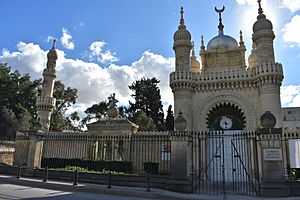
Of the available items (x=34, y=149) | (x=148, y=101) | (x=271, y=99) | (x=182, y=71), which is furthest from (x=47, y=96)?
(x=148, y=101)

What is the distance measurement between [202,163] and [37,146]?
33.2ft

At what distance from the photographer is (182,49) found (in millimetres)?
19281

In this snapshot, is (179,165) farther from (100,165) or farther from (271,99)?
(271,99)

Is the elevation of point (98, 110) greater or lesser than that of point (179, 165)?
greater

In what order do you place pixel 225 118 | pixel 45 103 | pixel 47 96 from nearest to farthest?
pixel 225 118, pixel 45 103, pixel 47 96

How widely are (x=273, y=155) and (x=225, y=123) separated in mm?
8513

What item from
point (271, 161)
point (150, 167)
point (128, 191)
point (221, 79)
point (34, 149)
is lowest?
point (128, 191)

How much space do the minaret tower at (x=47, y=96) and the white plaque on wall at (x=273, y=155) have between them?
1751 centimetres

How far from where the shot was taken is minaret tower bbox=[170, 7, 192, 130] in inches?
717

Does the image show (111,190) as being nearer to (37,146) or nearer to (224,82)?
(37,146)

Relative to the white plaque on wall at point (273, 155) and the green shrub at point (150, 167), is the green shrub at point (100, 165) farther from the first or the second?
the white plaque on wall at point (273, 155)

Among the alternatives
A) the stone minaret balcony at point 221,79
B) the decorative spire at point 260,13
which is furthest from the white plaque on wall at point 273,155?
the decorative spire at point 260,13

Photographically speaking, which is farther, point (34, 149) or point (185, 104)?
point (185, 104)

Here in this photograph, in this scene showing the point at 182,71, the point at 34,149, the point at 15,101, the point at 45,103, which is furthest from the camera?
the point at 15,101
